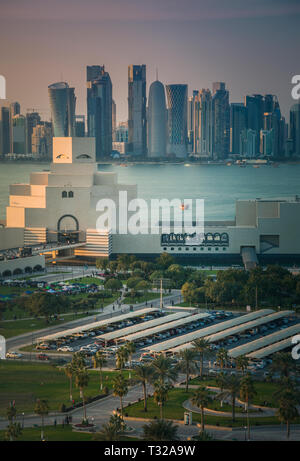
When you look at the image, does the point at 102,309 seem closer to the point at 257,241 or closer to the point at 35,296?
the point at 35,296

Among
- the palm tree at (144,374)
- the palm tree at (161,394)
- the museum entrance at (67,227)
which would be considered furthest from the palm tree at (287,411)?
the museum entrance at (67,227)

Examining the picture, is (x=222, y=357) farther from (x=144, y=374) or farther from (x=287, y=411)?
(x=287, y=411)

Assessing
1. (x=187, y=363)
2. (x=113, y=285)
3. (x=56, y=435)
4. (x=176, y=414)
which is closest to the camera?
(x=56, y=435)

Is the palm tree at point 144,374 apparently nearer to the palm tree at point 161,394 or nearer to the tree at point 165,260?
the palm tree at point 161,394

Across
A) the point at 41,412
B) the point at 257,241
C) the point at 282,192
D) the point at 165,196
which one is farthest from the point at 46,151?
the point at 41,412

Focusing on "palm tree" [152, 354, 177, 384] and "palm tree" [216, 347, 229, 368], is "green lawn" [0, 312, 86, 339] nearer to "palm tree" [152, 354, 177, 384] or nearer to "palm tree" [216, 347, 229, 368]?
"palm tree" [216, 347, 229, 368]

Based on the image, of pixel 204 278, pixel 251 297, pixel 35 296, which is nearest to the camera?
pixel 35 296

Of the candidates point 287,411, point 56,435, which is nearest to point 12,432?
point 56,435
